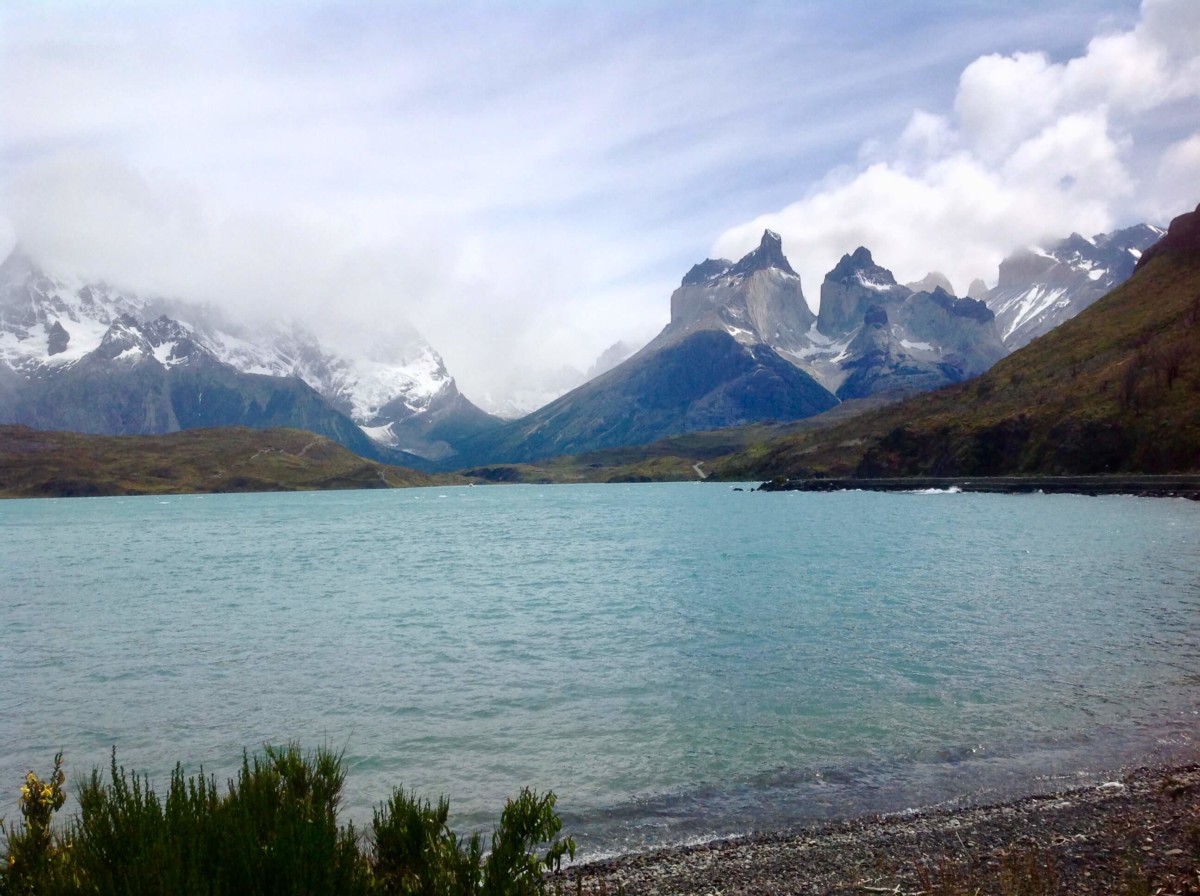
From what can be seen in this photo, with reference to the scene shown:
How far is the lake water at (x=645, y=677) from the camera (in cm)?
2391

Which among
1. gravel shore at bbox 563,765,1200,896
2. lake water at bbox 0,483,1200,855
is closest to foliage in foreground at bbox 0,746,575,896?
gravel shore at bbox 563,765,1200,896

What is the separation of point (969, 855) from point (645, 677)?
2058 cm

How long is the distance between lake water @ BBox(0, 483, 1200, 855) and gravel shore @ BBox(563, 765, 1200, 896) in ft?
5.25

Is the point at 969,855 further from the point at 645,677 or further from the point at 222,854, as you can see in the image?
the point at 645,677

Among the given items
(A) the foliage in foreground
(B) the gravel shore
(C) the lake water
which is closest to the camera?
(A) the foliage in foreground

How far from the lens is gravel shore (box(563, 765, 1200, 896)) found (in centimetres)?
1532

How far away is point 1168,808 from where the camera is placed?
61.8ft

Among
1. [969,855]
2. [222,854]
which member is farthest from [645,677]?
[222,854]

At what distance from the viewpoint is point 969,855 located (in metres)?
17.0

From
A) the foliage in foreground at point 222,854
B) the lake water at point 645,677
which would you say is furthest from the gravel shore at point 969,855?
the foliage in foreground at point 222,854

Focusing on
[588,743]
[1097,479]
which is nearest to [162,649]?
[588,743]

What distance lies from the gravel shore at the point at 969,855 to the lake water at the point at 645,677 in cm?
160

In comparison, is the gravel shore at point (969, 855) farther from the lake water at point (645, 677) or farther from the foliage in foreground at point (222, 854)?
the foliage in foreground at point (222, 854)

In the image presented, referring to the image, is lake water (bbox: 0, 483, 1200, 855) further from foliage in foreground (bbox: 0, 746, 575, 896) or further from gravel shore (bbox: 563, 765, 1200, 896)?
foliage in foreground (bbox: 0, 746, 575, 896)
